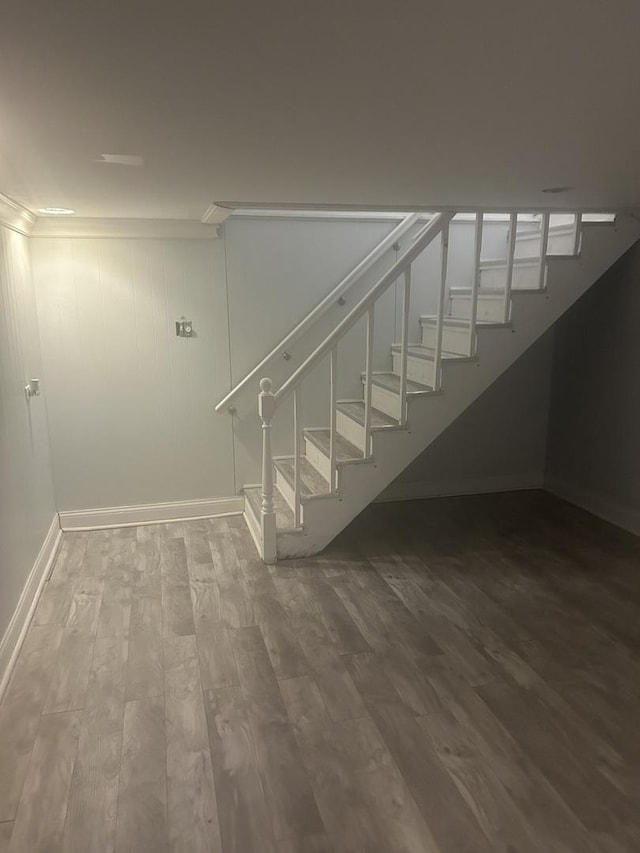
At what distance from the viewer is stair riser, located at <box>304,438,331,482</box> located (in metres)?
3.48

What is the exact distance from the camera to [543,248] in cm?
332

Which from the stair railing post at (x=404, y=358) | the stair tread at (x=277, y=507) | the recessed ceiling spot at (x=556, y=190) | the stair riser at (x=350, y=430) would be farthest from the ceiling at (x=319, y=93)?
the stair tread at (x=277, y=507)

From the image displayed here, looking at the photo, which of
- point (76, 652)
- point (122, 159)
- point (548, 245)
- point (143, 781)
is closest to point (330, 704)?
point (143, 781)

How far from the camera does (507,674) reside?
2309 mm

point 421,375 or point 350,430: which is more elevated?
point 421,375

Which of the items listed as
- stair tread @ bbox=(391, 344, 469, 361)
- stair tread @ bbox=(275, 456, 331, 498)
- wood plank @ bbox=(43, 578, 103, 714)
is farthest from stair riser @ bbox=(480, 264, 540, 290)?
wood plank @ bbox=(43, 578, 103, 714)

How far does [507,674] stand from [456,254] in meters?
2.70

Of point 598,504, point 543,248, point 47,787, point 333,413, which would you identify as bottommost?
point 47,787

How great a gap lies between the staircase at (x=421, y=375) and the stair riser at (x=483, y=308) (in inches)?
0.4

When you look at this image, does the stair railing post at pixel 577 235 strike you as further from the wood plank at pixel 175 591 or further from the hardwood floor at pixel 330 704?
the wood plank at pixel 175 591

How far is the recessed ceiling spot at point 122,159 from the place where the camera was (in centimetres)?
192

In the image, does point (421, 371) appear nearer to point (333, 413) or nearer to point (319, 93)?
point (333, 413)

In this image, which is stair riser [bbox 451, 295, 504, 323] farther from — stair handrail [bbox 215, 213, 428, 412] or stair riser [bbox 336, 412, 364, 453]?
stair riser [bbox 336, 412, 364, 453]

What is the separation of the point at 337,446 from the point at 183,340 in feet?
3.77
